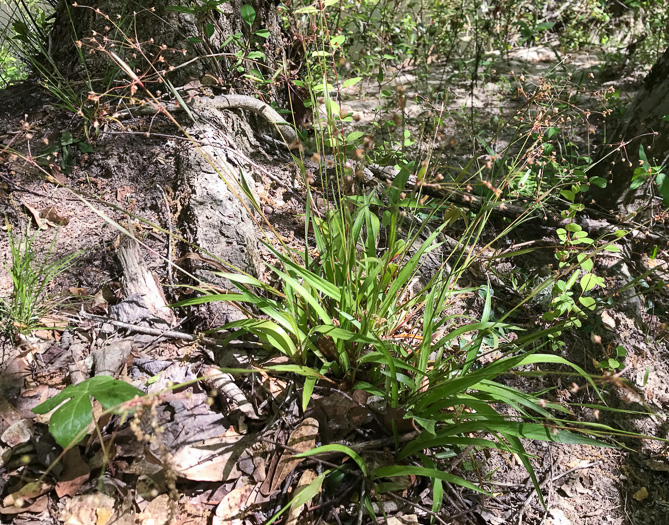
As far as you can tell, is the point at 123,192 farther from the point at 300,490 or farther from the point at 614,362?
the point at 614,362

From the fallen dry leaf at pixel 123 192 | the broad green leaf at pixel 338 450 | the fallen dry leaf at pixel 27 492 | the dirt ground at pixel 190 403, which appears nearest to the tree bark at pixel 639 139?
the dirt ground at pixel 190 403

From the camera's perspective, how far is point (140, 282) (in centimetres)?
167

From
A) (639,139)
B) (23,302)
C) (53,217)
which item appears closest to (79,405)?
(23,302)

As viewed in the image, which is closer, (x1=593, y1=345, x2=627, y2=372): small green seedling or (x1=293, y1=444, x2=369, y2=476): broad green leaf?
(x1=293, y1=444, x2=369, y2=476): broad green leaf

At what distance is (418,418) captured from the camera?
48.7 inches

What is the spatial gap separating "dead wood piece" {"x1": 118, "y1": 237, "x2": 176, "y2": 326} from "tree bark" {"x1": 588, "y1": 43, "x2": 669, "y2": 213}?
7.54 ft

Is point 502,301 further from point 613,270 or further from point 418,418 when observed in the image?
point 418,418

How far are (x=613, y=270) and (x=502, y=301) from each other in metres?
0.70

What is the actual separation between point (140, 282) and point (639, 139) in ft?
8.73

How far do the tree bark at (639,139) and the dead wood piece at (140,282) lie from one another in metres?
2.30

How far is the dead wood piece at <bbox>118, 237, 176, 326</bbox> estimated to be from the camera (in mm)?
1629

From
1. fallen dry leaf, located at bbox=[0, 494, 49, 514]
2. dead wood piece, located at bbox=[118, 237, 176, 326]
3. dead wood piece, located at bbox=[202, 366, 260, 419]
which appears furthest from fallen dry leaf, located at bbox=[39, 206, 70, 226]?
fallen dry leaf, located at bbox=[0, 494, 49, 514]

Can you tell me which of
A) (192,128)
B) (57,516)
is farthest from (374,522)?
(192,128)

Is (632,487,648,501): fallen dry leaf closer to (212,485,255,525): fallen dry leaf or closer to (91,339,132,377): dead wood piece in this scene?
(212,485,255,525): fallen dry leaf
